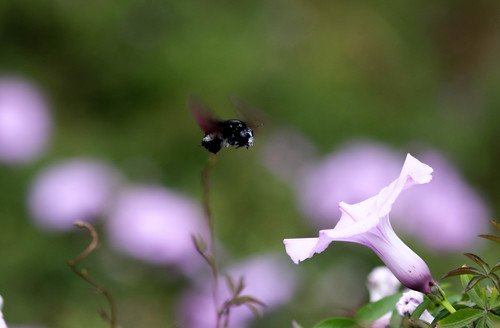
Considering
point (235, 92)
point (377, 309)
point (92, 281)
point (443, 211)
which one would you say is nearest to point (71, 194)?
point (235, 92)

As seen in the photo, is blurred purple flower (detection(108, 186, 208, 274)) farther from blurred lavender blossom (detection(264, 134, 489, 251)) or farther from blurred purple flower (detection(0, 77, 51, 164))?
blurred purple flower (detection(0, 77, 51, 164))

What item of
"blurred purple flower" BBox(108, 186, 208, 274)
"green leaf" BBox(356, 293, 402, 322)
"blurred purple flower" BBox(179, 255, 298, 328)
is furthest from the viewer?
"blurred purple flower" BBox(108, 186, 208, 274)

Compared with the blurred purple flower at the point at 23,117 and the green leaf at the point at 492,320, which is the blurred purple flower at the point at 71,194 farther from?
the green leaf at the point at 492,320

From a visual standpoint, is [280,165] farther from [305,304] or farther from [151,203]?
[305,304]

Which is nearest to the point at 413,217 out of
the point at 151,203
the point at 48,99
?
the point at 151,203

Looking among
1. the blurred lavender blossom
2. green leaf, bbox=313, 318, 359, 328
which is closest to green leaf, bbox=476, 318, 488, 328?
green leaf, bbox=313, 318, 359, 328

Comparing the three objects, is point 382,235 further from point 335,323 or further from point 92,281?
point 92,281
